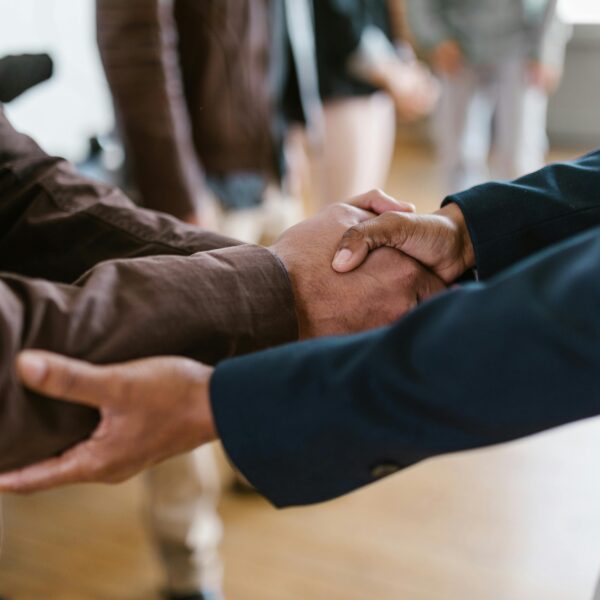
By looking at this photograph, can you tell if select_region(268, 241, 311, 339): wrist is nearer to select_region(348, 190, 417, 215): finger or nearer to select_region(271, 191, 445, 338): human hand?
select_region(271, 191, 445, 338): human hand

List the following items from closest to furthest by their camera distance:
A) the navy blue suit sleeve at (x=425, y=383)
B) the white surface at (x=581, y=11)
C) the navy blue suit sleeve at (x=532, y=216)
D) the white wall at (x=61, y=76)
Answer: the navy blue suit sleeve at (x=425, y=383)
the navy blue suit sleeve at (x=532, y=216)
the white wall at (x=61, y=76)
the white surface at (x=581, y=11)

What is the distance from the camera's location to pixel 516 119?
2842 millimetres

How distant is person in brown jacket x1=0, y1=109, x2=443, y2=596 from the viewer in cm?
74

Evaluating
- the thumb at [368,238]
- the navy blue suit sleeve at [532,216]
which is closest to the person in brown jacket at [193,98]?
the thumb at [368,238]

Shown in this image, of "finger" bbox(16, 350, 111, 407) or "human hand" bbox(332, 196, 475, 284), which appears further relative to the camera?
"human hand" bbox(332, 196, 475, 284)

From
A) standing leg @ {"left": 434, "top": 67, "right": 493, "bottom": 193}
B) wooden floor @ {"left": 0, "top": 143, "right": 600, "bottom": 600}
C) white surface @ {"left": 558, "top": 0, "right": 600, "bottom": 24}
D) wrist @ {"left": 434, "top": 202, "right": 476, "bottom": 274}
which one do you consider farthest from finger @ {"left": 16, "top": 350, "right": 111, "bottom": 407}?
white surface @ {"left": 558, "top": 0, "right": 600, "bottom": 24}

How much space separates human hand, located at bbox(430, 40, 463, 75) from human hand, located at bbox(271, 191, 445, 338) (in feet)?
6.59

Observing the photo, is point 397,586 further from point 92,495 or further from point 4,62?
point 4,62

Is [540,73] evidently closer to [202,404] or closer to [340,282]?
[340,282]

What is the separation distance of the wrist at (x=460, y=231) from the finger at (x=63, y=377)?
1.54 feet

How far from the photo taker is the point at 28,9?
4.56 feet

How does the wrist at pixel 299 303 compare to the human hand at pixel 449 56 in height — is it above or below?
above

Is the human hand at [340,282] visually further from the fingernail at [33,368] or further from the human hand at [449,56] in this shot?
the human hand at [449,56]

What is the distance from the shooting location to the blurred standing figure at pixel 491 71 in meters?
2.75
